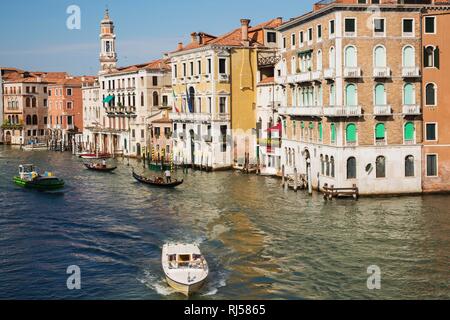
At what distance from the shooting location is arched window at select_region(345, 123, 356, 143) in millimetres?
26531

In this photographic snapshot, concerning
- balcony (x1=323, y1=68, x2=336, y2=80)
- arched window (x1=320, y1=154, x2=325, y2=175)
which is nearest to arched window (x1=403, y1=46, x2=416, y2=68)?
balcony (x1=323, y1=68, x2=336, y2=80)

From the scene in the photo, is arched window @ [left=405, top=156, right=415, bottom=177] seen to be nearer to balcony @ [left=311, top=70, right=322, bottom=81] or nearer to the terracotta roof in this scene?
balcony @ [left=311, top=70, right=322, bottom=81]

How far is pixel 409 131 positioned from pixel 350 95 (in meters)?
2.85

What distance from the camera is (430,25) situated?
26.9 metres

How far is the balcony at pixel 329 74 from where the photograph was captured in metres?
26.6

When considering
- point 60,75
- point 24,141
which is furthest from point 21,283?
point 60,75

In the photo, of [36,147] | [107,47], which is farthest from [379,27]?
[36,147]

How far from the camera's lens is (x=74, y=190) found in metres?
32.4

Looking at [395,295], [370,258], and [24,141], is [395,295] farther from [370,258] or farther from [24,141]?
[24,141]

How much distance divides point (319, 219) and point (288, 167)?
412 inches

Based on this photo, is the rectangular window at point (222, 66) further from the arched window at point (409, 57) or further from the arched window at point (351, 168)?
the arched window at point (351, 168)

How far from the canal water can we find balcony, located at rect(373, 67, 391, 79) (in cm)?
474
